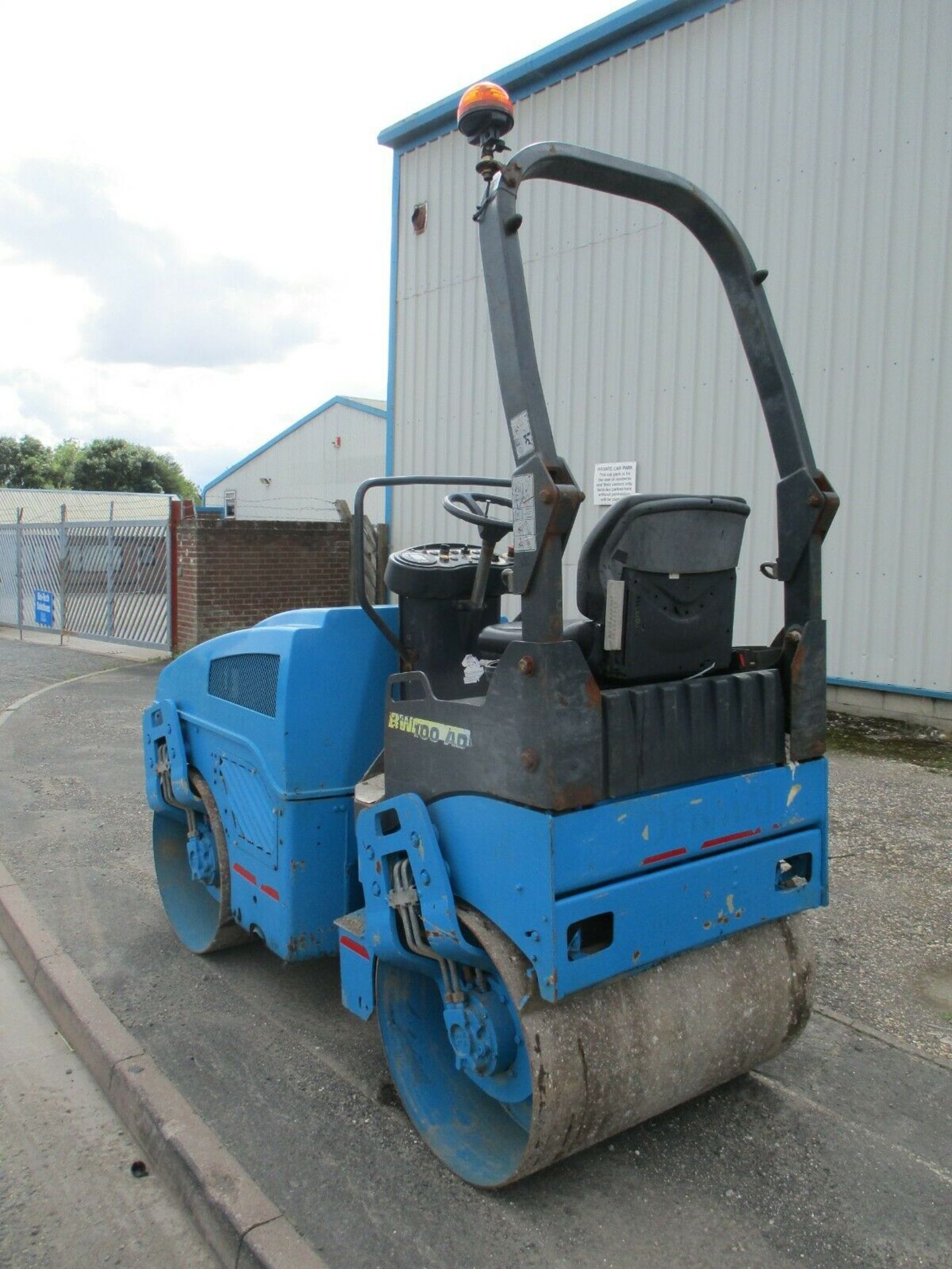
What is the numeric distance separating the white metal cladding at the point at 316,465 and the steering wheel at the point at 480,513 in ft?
74.6

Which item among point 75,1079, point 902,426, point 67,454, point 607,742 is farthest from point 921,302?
point 67,454

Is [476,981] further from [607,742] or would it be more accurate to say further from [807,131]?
[807,131]

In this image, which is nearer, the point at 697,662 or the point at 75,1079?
the point at 697,662

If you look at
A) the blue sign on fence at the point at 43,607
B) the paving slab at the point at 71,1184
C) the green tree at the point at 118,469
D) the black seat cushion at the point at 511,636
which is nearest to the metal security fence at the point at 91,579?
the blue sign on fence at the point at 43,607

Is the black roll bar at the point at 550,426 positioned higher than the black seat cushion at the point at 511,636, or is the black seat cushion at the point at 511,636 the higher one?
the black roll bar at the point at 550,426

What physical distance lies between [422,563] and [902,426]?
6.52 metres

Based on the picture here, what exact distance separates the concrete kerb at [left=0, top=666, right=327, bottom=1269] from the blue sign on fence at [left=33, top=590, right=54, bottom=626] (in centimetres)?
1405

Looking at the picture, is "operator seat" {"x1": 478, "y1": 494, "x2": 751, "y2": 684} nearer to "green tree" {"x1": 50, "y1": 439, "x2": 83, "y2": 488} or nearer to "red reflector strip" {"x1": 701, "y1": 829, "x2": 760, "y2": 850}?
"red reflector strip" {"x1": 701, "y1": 829, "x2": 760, "y2": 850}

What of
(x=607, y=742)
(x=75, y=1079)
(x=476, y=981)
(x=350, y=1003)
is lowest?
(x=75, y=1079)

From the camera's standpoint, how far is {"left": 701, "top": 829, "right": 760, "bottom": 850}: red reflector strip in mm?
2840

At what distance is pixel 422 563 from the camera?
139 inches

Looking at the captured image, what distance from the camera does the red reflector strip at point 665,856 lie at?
8.85 feet

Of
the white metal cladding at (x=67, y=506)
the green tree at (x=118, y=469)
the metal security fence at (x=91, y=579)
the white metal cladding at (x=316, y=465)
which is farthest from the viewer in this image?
the green tree at (x=118, y=469)

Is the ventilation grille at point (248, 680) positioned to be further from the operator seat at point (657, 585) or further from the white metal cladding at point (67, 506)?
the white metal cladding at point (67, 506)
